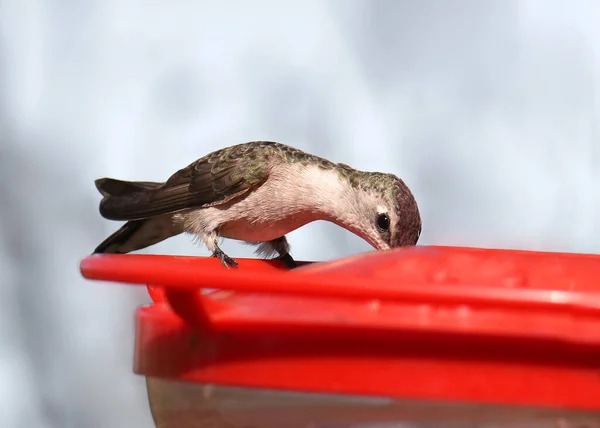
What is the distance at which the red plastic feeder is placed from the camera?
749mm

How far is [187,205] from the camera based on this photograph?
10.1 feet

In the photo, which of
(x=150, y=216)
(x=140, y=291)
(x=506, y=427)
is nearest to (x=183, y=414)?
(x=506, y=427)

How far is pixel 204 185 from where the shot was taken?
10.1 ft

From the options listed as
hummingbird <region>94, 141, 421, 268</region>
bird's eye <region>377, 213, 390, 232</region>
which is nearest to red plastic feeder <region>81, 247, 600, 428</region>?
bird's eye <region>377, 213, 390, 232</region>

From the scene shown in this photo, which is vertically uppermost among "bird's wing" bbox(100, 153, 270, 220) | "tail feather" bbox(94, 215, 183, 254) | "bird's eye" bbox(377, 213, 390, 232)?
"bird's wing" bbox(100, 153, 270, 220)

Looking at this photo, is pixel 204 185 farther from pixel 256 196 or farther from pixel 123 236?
pixel 123 236

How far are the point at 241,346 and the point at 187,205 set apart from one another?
2.26 meters

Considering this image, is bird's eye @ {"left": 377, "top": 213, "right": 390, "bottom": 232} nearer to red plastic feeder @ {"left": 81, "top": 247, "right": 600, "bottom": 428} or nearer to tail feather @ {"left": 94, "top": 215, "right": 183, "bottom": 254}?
tail feather @ {"left": 94, "top": 215, "right": 183, "bottom": 254}

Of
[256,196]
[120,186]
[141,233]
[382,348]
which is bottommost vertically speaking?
[141,233]

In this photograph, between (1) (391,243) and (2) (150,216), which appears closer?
(1) (391,243)

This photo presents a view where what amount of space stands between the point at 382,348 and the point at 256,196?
2.24m

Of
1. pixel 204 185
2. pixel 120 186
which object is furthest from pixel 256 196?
pixel 120 186

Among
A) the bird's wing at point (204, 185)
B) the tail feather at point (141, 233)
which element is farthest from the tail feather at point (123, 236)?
the bird's wing at point (204, 185)

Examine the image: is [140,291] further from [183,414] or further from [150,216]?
[150,216]
